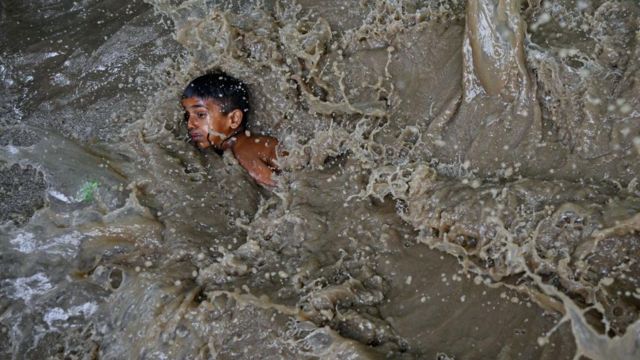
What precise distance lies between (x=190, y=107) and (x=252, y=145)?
514mm

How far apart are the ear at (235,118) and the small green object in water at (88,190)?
101cm

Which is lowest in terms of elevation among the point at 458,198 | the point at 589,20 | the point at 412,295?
the point at 412,295

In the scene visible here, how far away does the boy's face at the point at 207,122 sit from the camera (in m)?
4.10

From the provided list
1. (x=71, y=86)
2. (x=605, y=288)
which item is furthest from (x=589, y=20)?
(x=71, y=86)

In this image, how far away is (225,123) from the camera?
4.18 meters

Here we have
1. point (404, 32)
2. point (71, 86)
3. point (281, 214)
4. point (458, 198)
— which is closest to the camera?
point (458, 198)

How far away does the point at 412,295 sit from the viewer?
3014mm

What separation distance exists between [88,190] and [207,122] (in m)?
0.93

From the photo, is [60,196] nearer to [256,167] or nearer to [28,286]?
[28,286]

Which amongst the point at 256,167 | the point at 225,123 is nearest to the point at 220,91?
the point at 225,123

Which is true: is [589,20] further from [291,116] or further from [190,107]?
[190,107]

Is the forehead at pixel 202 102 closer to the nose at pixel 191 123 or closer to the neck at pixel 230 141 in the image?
the nose at pixel 191 123

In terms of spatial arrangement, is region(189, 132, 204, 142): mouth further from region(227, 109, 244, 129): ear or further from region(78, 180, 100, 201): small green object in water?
region(78, 180, 100, 201): small green object in water

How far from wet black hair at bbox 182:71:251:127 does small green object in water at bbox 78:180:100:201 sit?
863 millimetres
